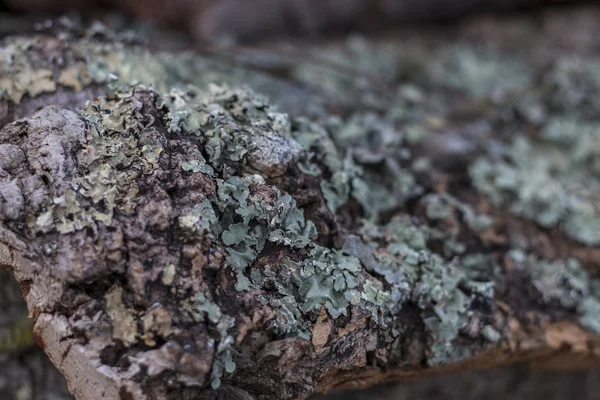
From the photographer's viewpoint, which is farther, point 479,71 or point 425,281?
point 479,71

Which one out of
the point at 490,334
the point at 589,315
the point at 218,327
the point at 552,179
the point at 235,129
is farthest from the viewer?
the point at 552,179

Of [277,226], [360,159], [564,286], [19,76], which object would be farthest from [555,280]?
[19,76]

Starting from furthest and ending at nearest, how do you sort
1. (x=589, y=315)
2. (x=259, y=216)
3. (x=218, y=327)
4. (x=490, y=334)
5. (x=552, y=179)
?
(x=552, y=179)
(x=589, y=315)
(x=490, y=334)
(x=259, y=216)
(x=218, y=327)

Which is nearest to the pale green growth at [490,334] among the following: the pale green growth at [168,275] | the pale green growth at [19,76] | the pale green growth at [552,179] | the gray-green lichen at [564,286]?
the gray-green lichen at [564,286]

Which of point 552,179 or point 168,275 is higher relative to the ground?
point 168,275

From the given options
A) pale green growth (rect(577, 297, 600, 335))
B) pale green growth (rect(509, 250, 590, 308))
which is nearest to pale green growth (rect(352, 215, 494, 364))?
pale green growth (rect(509, 250, 590, 308))

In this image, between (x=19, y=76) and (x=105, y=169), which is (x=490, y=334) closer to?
(x=105, y=169)

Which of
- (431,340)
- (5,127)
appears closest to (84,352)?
(5,127)

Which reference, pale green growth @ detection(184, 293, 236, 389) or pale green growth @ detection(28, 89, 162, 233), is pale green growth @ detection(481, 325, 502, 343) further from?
pale green growth @ detection(28, 89, 162, 233)
